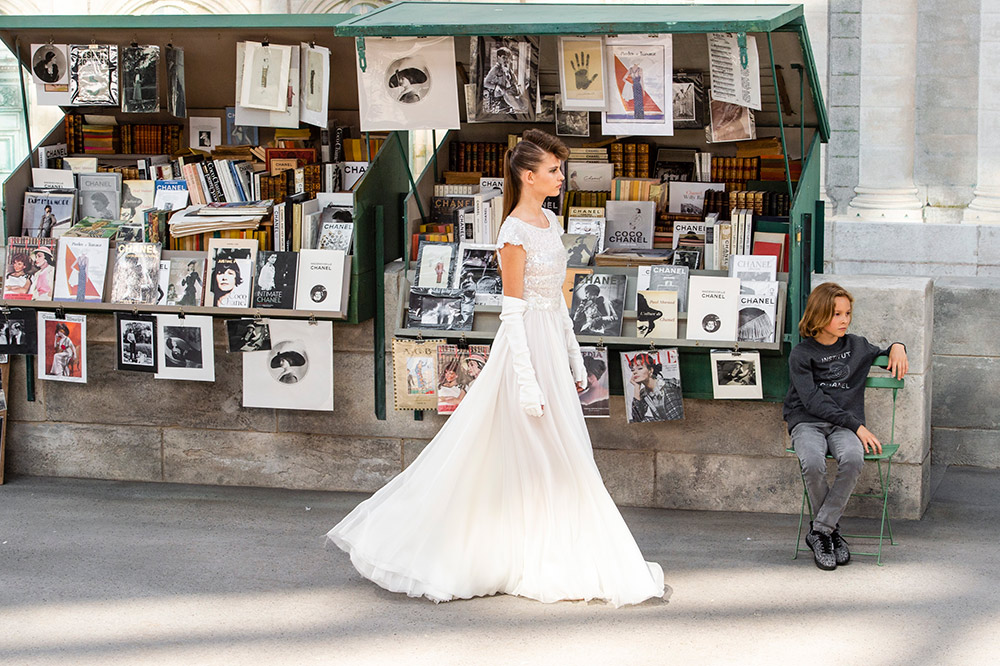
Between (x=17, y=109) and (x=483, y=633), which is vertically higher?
(x=17, y=109)

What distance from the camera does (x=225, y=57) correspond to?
298 inches

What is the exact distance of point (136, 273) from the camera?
23.1ft

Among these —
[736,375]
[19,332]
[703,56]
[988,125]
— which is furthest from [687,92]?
[988,125]

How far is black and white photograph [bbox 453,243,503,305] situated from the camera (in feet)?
22.0

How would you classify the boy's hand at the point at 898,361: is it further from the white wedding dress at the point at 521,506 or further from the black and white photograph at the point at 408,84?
the black and white photograph at the point at 408,84

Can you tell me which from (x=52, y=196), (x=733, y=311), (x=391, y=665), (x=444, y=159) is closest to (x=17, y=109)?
(x=52, y=196)

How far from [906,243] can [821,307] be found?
5.22m

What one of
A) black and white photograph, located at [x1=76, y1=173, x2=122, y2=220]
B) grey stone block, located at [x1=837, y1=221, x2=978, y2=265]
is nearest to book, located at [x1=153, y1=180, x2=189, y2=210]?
black and white photograph, located at [x1=76, y1=173, x2=122, y2=220]

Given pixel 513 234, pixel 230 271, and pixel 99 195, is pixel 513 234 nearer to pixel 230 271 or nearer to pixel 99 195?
pixel 230 271

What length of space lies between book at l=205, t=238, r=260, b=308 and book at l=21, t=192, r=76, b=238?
3.58ft

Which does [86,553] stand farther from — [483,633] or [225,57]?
[225,57]

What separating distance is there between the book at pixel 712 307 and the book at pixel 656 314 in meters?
0.08

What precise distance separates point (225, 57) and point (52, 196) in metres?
1.27

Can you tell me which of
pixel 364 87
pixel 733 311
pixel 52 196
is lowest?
pixel 733 311
